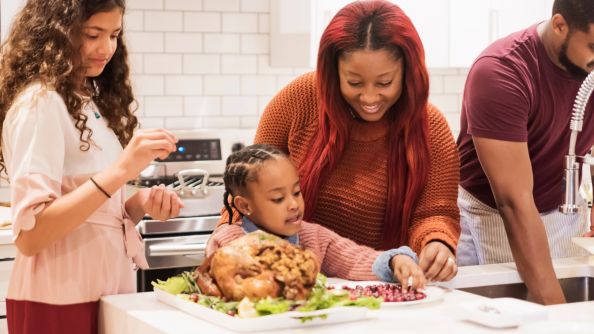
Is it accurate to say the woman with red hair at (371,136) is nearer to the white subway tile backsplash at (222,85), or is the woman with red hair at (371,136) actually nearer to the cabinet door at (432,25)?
the cabinet door at (432,25)

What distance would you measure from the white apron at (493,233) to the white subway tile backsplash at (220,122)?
6.26ft

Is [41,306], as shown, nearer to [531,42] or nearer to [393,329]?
[393,329]

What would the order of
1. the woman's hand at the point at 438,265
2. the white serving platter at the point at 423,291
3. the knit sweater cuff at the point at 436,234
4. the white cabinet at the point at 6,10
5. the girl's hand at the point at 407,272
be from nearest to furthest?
1. the white serving platter at the point at 423,291
2. the girl's hand at the point at 407,272
3. the woman's hand at the point at 438,265
4. the knit sweater cuff at the point at 436,234
5. the white cabinet at the point at 6,10

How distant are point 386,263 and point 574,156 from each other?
0.50 m

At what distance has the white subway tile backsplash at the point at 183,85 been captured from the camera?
445 centimetres

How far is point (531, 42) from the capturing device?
8.45ft

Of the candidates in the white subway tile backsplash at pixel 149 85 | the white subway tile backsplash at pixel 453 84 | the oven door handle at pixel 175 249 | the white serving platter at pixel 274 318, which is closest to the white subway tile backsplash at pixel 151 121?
the white subway tile backsplash at pixel 149 85

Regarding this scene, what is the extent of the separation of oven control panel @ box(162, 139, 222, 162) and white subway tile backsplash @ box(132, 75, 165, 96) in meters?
0.27

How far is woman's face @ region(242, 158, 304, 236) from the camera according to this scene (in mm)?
2182

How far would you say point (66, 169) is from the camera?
2008 millimetres

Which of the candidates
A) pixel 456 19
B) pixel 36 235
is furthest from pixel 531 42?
pixel 456 19

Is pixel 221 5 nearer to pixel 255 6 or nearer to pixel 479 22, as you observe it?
pixel 255 6

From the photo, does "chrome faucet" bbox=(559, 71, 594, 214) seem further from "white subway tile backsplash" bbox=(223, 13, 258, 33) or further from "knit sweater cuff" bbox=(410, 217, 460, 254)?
"white subway tile backsplash" bbox=(223, 13, 258, 33)

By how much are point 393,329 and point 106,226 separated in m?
0.72
